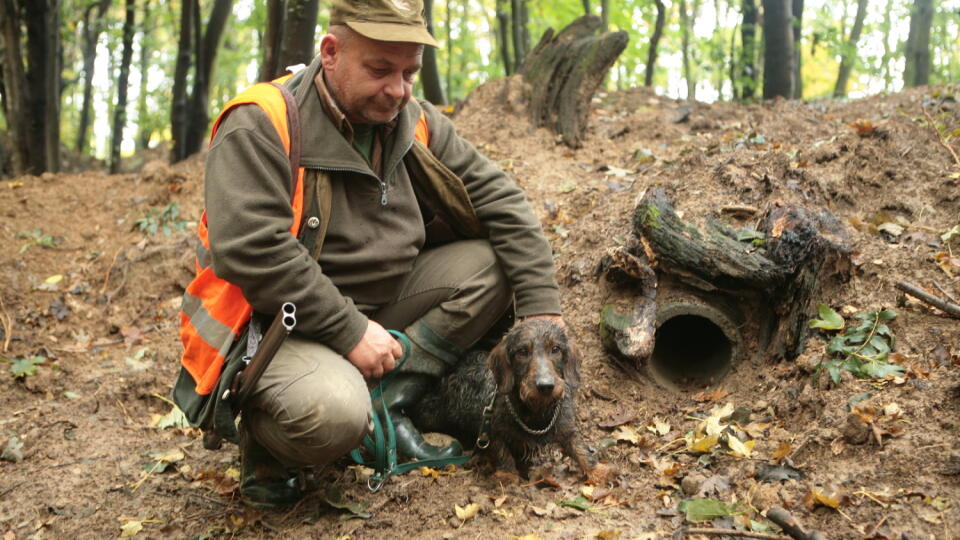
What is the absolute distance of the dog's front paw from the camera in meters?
3.60

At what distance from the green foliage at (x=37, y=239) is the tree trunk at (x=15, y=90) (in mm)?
3010

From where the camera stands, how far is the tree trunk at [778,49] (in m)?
9.77

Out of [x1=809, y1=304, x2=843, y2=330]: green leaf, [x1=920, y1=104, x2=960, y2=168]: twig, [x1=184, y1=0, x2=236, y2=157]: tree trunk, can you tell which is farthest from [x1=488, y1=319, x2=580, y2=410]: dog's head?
[x1=184, y1=0, x2=236, y2=157]: tree trunk

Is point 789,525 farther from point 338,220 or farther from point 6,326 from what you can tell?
point 6,326

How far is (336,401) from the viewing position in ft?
10.3

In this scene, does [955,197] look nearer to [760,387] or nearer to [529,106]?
[760,387]

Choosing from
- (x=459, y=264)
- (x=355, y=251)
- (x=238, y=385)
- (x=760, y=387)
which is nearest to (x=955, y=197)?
(x=760, y=387)

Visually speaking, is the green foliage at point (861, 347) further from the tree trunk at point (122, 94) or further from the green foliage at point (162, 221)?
the tree trunk at point (122, 94)

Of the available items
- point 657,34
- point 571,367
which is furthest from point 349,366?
point 657,34

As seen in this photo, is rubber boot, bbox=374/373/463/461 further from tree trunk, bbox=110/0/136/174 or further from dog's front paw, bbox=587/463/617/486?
tree trunk, bbox=110/0/136/174

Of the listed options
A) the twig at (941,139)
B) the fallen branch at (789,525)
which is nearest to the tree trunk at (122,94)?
the twig at (941,139)

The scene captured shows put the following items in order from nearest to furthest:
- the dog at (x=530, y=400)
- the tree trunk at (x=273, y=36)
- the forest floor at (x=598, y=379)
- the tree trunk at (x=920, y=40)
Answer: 1. the forest floor at (x=598, y=379)
2. the dog at (x=530, y=400)
3. the tree trunk at (x=273, y=36)
4. the tree trunk at (x=920, y=40)

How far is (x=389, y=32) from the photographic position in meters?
3.21

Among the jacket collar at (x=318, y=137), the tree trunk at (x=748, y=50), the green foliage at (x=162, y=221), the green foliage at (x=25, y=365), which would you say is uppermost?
the tree trunk at (x=748, y=50)
